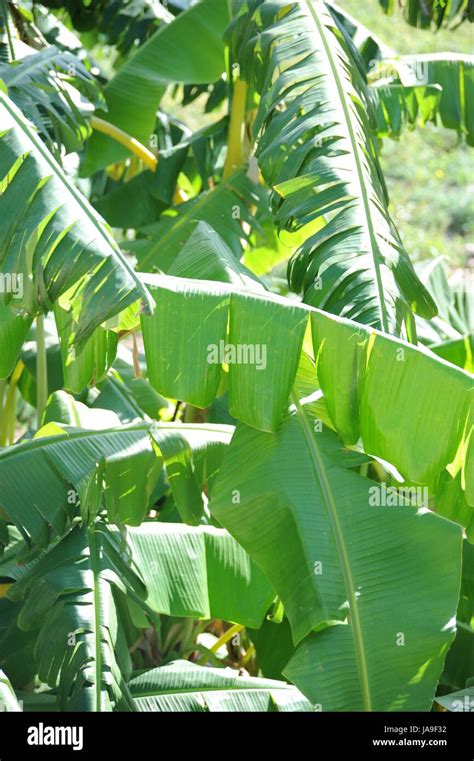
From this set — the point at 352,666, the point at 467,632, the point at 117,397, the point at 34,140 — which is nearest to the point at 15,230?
the point at 34,140

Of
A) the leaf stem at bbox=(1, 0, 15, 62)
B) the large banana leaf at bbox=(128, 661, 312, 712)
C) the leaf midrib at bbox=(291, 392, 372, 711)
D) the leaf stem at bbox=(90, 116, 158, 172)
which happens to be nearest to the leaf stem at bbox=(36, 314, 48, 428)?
the leaf stem at bbox=(90, 116, 158, 172)

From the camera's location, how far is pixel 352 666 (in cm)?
181

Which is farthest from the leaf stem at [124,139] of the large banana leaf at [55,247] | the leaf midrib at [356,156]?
the large banana leaf at [55,247]

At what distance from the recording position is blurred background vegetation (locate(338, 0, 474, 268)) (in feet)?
22.1

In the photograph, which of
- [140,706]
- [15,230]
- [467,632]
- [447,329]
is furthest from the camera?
[447,329]

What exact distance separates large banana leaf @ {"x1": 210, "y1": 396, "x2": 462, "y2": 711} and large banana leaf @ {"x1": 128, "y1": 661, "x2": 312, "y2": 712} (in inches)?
13.3

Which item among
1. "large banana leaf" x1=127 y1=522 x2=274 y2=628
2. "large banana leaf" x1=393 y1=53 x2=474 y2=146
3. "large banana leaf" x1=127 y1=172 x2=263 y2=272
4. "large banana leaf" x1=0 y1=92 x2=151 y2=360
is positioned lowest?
"large banana leaf" x1=127 y1=522 x2=274 y2=628

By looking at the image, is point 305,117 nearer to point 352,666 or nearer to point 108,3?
point 352,666

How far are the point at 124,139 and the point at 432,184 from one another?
5108 millimetres

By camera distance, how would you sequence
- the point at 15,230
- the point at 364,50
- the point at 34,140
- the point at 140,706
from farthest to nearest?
1. the point at 364,50
2. the point at 140,706
3. the point at 34,140
4. the point at 15,230

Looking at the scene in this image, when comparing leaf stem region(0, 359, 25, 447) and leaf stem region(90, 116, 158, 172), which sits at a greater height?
leaf stem region(90, 116, 158, 172)

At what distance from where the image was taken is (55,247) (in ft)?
5.23

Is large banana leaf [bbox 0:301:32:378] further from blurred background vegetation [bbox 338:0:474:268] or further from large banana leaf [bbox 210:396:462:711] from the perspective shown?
blurred background vegetation [bbox 338:0:474:268]

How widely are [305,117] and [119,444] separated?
3.25 feet
